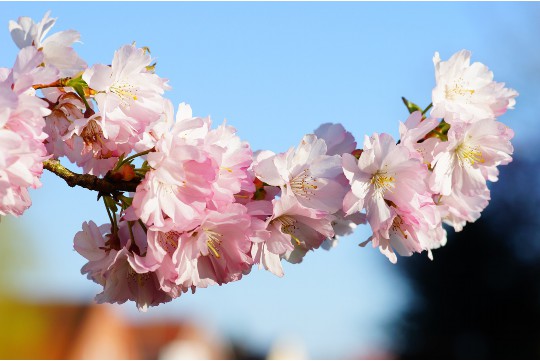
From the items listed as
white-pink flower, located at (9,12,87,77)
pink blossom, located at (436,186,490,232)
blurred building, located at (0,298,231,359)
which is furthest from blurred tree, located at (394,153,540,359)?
white-pink flower, located at (9,12,87,77)

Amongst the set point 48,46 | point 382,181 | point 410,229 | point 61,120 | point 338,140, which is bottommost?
point 410,229

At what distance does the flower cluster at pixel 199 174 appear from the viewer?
5.10 feet

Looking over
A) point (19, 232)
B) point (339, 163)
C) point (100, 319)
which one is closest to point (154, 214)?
point (339, 163)

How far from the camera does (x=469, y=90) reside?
1904 mm

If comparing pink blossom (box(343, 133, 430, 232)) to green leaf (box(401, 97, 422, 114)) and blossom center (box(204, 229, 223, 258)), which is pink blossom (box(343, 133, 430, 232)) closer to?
green leaf (box(401, 97, 422, 114))

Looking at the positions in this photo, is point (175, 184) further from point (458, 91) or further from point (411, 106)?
point (458, 91)

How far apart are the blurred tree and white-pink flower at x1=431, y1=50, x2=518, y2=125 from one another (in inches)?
563

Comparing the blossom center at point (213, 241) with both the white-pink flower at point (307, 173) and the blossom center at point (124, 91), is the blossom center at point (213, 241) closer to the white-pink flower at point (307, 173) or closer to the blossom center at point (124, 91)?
the white-pink flower at point (307, 173)

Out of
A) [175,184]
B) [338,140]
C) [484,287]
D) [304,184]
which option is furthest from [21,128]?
[484,287]

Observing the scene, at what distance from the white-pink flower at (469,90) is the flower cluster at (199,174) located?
0.5 inches

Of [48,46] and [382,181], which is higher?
[48,46]

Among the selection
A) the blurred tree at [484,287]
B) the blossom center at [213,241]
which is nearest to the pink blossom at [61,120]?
the blossom center at [213,241]

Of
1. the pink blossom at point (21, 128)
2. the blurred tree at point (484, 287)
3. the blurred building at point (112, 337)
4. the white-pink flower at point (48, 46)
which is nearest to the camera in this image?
Answer: the pink blossom at point (21, 128)

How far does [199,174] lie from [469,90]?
29.7 inches
